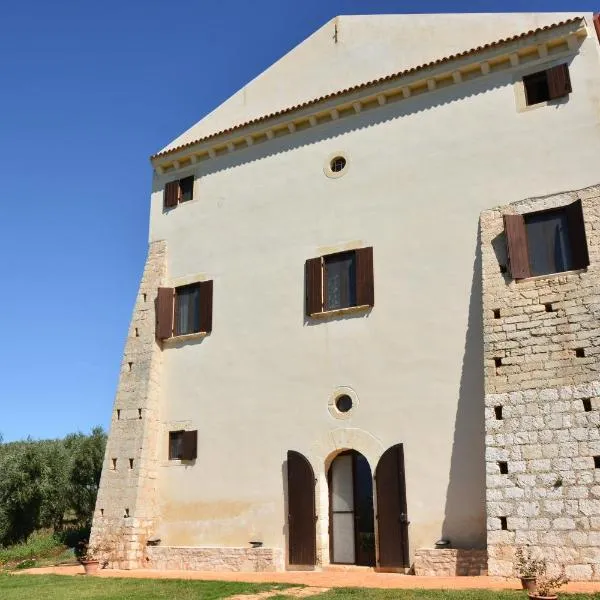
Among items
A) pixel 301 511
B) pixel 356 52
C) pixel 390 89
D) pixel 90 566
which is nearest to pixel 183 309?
pixel 301 511

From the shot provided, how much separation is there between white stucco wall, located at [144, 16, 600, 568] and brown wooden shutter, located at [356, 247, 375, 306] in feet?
0.54

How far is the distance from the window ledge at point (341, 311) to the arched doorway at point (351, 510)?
275cm

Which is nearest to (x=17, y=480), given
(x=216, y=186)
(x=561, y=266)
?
(x=216, y=186)

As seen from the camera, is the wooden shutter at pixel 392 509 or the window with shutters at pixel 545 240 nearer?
the window with shutters at pixel 545 240

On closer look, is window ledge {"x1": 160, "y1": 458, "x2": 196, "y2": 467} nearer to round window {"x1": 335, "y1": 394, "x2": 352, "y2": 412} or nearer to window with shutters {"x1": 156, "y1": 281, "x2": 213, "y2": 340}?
window with shutters {"x1": 156, "y1": 281, "x2": 213, "y2": 340}

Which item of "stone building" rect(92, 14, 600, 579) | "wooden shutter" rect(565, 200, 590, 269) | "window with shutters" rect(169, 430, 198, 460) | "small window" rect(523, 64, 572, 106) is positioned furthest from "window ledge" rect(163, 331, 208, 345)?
"small window" rect(523, 64, 572, 106)

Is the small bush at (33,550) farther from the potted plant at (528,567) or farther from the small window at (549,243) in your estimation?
the small window at (549,243)

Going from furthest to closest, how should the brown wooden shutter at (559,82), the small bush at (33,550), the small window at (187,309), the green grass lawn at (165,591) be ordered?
Result: the small bush at (33,550) → the small window at (187,309) → the brown wooden shutter at (559,82) → the green grass lawn at (165,591)

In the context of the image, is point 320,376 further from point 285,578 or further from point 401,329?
point 285,578

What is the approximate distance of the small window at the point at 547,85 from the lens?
12.2 meters

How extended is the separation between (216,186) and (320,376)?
588 centimetres

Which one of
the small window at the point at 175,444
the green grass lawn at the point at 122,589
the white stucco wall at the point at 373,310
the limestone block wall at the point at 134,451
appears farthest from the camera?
the small window at the point at 175,444

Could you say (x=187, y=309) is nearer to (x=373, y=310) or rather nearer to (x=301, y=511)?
(x=373, y=310)

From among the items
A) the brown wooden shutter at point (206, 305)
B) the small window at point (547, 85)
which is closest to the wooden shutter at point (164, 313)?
the brown wooden shutter at point (206, 305)
